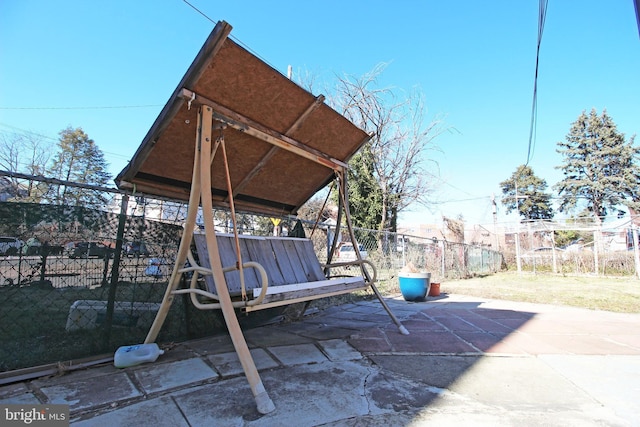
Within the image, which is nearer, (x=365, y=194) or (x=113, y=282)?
(x=113, y=282)

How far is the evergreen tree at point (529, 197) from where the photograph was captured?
1507 inches

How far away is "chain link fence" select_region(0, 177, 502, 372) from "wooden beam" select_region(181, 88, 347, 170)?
1.12 meters

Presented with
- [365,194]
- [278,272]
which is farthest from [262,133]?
[365,194]

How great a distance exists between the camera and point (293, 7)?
285 inches

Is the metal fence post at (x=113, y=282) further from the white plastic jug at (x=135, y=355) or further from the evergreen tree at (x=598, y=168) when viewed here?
the evergreen tree at (x=598, y=168)

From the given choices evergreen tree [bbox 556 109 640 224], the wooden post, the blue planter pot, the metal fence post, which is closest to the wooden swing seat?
the wooden post

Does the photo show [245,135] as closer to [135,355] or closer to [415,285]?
[135,355]

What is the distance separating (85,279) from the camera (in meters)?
2.34

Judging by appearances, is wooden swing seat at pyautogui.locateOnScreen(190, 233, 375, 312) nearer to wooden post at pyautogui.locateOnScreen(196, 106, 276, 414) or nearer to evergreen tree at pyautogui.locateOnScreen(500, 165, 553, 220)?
wooden post at pyautogui.locateOnScreen(196, 106, 276, 414)

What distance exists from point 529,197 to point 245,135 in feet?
149

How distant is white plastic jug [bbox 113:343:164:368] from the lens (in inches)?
83.7

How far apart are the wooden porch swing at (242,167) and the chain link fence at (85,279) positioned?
11.5 inches

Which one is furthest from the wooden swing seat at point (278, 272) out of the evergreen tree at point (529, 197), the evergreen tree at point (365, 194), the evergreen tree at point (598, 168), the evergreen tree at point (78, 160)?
the evergreen tree at point (529, 197)

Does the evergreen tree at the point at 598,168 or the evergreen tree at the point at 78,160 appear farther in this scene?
the evergreen tree at the point at 598,168
